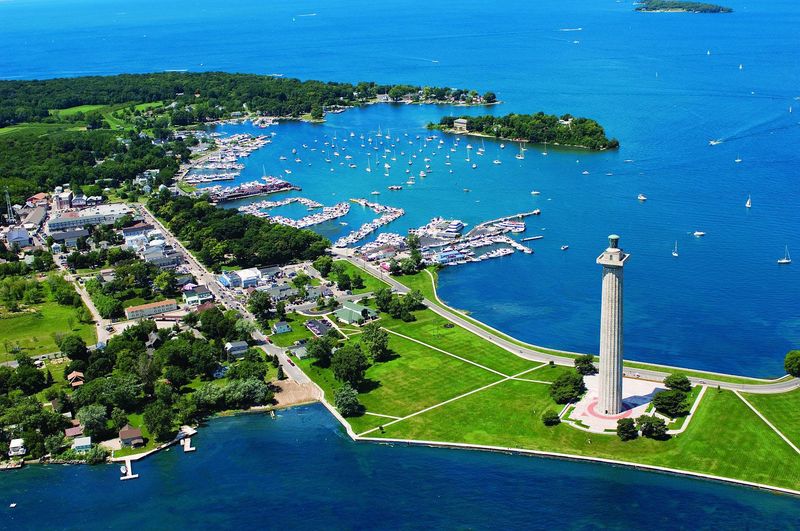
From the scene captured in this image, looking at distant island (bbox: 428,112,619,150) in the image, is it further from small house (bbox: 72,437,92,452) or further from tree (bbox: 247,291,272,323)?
small house (bbox: 72,437,92,452)

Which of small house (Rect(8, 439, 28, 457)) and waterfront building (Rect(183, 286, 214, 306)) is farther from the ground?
waterfront building (Rect(183, 286, 214, 306))

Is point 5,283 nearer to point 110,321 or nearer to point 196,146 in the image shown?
point 110,321

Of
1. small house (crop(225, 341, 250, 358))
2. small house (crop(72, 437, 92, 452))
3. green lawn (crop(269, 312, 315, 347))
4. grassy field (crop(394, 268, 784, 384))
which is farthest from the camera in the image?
green lawn (crop(269, 312, 315, 347))

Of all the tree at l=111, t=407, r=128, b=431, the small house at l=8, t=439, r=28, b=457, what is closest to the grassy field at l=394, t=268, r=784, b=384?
the tree at l=111, t=407, r=128, b=431

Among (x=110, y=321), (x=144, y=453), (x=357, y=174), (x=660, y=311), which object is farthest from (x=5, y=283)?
(x=660, y=311)

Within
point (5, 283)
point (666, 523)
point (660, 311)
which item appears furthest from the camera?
point (5, 283)

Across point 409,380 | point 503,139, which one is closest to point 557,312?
point 409,380
